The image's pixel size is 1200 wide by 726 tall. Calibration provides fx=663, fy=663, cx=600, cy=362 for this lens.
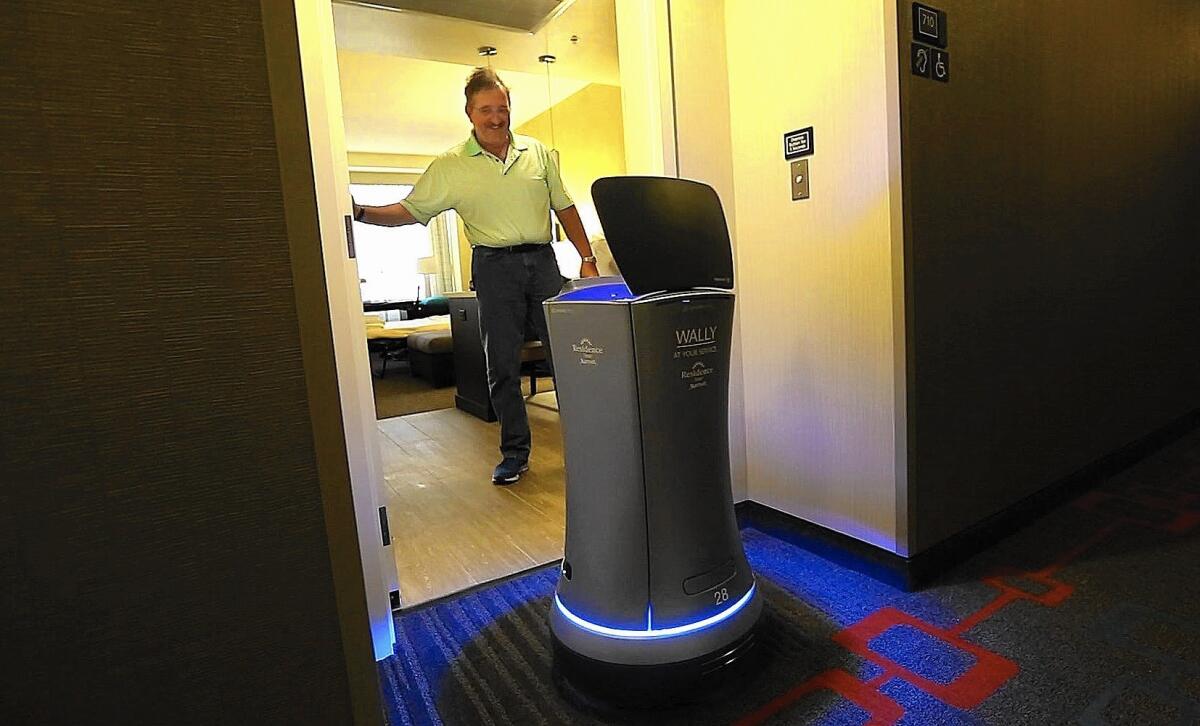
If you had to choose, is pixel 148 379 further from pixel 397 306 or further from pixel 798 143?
pixel 397 306

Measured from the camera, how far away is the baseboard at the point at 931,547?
1.66 metres

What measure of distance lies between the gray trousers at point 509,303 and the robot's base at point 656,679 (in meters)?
1.35

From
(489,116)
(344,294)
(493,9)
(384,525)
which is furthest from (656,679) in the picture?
(493,9)

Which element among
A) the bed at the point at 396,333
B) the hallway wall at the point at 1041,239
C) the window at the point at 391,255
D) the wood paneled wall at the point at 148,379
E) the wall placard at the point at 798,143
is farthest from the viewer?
the window at the point at 391,255

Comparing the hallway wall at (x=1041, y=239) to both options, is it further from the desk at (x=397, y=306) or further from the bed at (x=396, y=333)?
the desk at (x=397, y=306)

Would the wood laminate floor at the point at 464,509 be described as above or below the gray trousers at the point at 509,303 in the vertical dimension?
below

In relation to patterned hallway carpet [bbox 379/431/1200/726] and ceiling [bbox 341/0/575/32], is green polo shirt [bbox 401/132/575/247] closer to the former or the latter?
patterned hallway carpet [bbox 379/431/1200/726]

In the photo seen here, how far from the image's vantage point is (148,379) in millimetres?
608

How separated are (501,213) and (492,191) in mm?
84

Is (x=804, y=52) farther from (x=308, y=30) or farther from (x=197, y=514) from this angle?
(x=197, y=514)

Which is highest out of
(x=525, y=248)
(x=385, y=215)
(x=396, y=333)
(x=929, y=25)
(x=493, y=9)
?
(x=493, y=9)

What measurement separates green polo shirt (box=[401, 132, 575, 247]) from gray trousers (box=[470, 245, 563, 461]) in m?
0.07

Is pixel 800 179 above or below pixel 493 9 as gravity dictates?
below

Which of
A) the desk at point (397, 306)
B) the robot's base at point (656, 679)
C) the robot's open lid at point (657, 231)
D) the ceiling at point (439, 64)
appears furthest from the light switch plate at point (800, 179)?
the desk at point (397, 306)
